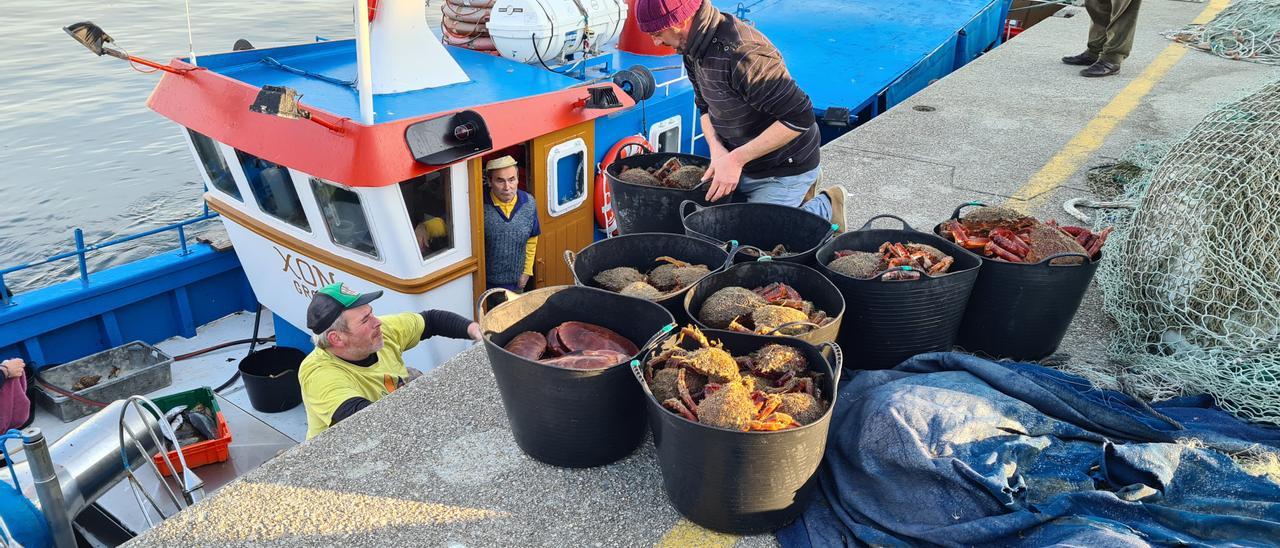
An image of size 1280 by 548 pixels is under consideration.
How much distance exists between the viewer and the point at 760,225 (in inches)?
153

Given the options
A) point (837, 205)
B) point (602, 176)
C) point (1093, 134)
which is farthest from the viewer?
point (1093, 134)

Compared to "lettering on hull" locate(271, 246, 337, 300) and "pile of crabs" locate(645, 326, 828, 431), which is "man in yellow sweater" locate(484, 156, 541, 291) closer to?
"lettering on hull" locate(271, 246, 337, 300)

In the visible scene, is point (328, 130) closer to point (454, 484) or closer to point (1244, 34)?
point (454, 484)

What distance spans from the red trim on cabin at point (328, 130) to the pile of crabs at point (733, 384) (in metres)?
2.41

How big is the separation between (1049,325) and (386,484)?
8.59ft

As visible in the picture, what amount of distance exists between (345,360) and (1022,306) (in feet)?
9.42

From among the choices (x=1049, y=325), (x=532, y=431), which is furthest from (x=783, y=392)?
(x=1049, y=325)

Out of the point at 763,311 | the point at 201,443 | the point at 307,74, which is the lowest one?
the point at 201,443

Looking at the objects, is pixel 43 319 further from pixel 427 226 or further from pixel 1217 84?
pixel 1217 84

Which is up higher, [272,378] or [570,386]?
[570,386]

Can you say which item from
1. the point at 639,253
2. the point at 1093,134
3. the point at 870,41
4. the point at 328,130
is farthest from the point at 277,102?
Answer: the point at 870,41

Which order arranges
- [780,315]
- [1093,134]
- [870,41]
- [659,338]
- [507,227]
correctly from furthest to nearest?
[870,41], [1093,134], [507,227], [780,315], [659,338]

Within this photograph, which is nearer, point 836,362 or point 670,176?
point 836,362

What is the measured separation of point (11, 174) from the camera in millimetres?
11281
